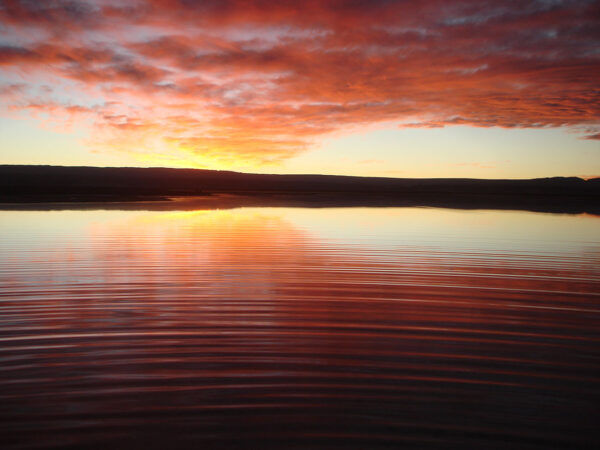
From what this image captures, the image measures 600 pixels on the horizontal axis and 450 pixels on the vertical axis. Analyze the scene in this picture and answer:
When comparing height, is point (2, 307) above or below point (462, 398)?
above

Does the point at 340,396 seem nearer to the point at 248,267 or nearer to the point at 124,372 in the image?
the point at 124,372

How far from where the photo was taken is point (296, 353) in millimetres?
4777

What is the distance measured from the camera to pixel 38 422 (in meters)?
3.42

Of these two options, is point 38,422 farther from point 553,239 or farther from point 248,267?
point 553,239

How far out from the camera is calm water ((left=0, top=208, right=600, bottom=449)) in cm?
340

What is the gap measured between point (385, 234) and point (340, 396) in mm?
11997

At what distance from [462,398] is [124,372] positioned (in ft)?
8.86

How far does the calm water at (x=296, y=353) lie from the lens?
3.40 m

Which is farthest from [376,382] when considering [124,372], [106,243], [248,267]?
[106,243]

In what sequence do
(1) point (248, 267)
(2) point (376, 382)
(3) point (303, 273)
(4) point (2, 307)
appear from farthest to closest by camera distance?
(1) point (248, 267) < (3) point (303, 273) < (4) point (2, 307) < (2) point (376, 382)

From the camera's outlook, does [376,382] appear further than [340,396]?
Yes

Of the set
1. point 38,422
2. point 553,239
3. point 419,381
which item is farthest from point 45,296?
point 553,239

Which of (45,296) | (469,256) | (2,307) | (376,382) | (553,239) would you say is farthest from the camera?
(553,239)

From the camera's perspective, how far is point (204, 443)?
125 inches
